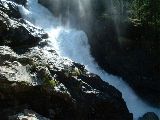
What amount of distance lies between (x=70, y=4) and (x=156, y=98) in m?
16.4

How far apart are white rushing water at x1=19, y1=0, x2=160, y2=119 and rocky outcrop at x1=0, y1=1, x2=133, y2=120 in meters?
3.75

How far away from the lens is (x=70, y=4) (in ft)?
143

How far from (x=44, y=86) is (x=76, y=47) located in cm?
1228

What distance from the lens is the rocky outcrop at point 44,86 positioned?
2284cm

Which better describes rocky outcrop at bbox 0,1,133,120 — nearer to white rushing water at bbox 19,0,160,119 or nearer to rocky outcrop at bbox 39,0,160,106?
white rushing water at bbox 19,0,160,119

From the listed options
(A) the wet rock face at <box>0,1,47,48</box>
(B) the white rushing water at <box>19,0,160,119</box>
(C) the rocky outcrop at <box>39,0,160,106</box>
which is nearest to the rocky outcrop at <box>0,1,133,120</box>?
(A) the wet rock face at <box>0,1,47,48</box>

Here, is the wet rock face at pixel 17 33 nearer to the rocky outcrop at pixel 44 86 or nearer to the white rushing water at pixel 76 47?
the rocky outcrop at pixel 44 86

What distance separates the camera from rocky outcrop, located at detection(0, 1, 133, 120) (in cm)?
2284

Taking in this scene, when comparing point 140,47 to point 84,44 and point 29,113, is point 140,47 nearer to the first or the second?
point 84,44

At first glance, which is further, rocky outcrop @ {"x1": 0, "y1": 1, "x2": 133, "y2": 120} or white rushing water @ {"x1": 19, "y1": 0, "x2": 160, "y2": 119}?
white rushing water @ {"x1": 19, "y1": 0, "x2": 160, "y2": 119}

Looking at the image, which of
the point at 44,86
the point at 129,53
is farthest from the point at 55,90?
the point at 129,53

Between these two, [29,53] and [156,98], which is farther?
[156,98]

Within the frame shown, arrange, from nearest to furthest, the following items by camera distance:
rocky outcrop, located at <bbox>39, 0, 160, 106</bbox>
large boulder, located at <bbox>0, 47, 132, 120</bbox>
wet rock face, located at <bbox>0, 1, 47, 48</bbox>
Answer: large boulder, located at <bbox>0, 47, 132, 120</bbox>
wet rock face, located at <bbox>0, 1, 47, 48</bbox>
rocky outcrop, located at <bbox>39, 0, 160, 106</bbox>

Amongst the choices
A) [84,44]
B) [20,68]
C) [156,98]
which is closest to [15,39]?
[20,68]
